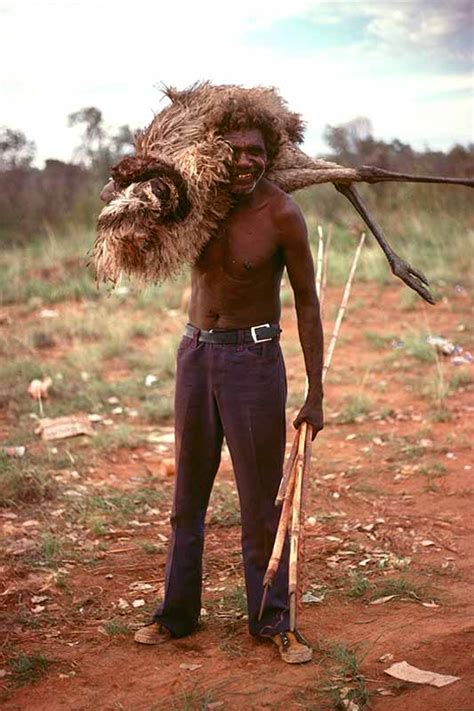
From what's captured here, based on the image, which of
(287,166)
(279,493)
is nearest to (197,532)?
(279,493)

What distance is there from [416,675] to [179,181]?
1667 millimetres

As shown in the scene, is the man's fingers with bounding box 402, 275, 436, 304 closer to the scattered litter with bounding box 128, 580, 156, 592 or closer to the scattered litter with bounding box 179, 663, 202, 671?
the scattered litter with bounding box 179, 663, 202, 671

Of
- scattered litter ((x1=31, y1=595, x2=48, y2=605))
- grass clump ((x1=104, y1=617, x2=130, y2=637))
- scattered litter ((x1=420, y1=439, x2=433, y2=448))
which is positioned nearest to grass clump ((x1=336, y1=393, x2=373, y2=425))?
scattered litter ((x1=420, y1=439, x2=433, y2=448))

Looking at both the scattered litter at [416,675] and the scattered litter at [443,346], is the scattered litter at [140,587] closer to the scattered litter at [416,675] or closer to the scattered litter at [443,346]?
the scattered litter at [416,675]

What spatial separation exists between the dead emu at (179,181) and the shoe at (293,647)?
1176mm

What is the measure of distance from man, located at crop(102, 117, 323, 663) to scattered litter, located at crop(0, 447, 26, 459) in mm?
2329

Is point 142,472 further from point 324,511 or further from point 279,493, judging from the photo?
point 279,493

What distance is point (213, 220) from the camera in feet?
9.40

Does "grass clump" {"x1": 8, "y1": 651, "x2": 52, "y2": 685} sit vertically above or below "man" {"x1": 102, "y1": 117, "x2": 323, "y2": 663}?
below

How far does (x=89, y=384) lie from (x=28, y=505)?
87.5 inches

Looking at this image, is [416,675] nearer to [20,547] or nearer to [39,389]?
[20,547]

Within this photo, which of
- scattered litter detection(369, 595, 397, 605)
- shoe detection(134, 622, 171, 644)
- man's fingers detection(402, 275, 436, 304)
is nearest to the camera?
man's fingers detection(402, 275, 436, 304)

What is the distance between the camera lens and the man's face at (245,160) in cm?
281

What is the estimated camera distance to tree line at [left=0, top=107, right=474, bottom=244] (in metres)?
12.9
